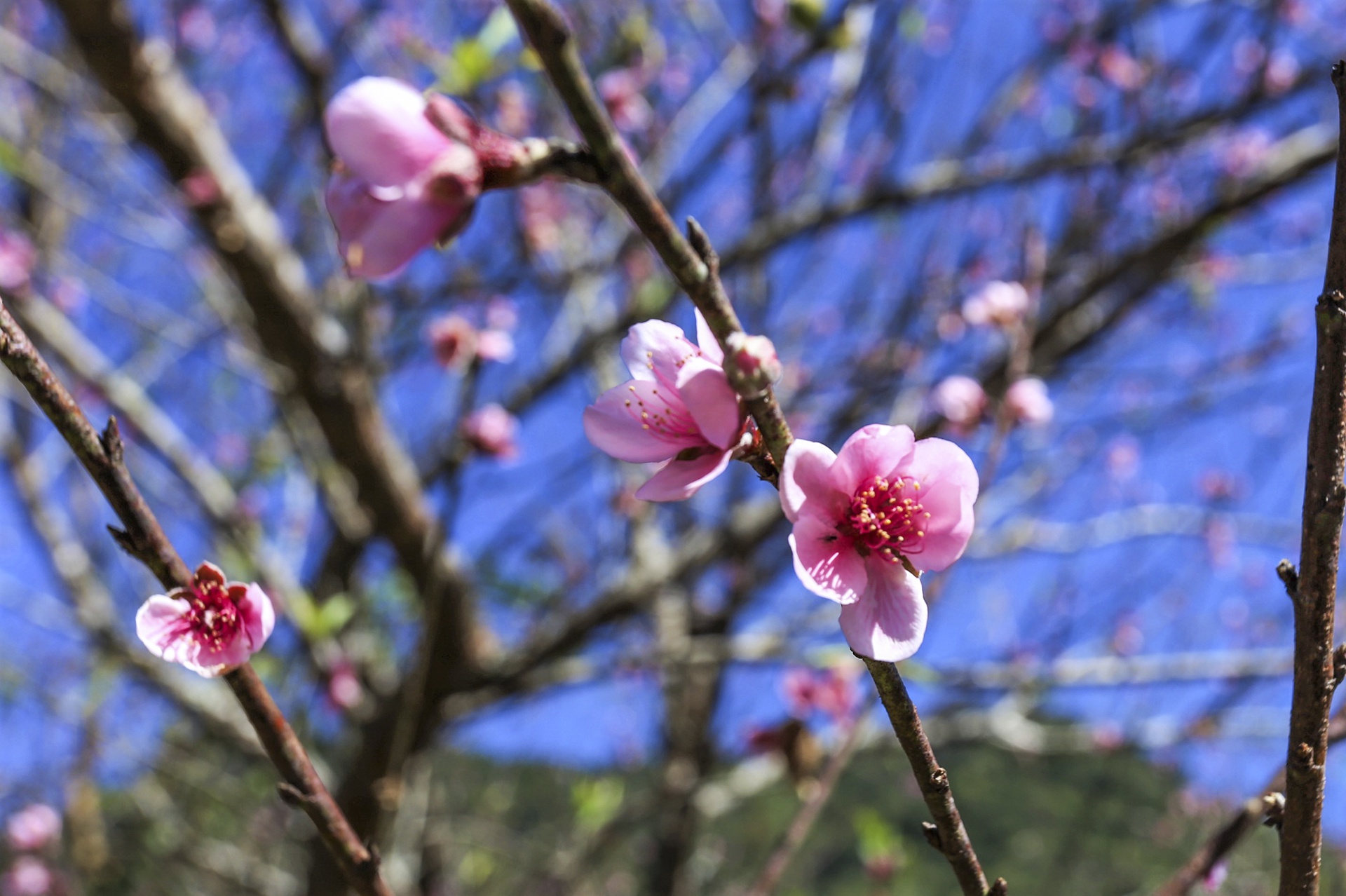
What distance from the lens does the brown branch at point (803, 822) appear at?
→ 1.25m

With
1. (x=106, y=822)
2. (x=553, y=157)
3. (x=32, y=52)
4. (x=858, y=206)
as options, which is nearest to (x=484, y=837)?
(x=106, y=822)

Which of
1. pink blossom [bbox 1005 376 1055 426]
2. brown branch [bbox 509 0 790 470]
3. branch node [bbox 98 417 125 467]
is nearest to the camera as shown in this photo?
brown branch [bbox 509 0 790 470]

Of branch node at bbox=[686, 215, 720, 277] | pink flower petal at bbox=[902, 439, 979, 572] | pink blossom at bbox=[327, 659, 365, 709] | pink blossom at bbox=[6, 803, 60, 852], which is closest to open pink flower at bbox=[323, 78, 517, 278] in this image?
branch node at bbox=[686, 215, 720, 277]

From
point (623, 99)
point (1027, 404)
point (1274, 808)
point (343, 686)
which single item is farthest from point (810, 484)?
point (343, 686)

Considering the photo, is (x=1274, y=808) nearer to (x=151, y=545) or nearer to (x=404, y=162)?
(x=404, y=162)

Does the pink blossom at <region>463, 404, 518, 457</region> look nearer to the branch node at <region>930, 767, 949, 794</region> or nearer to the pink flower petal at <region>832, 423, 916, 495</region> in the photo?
the pink flower petal at <region>832, 423, 916, 495</region>

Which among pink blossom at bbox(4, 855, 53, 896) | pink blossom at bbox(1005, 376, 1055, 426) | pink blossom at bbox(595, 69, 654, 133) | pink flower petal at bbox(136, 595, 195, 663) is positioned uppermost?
pink blossom at bbox(595, 69, 654, 133)

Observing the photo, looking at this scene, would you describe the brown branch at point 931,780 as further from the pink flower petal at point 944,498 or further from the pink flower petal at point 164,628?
the pink flower petal at point 164,628

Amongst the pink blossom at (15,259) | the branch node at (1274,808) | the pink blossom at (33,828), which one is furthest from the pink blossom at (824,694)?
the pink blossom at (33,828)

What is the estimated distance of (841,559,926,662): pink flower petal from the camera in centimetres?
67

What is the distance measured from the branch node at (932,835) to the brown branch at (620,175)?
1.49 ft

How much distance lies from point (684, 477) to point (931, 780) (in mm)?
296

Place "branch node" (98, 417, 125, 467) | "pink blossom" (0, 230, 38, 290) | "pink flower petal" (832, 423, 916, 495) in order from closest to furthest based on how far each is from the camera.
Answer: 1. "branch node" (98, 417, 125, 467)
2. "pink flower petal" (832, 423, 916, 495)
3. "pink blossom" (0, 230, 38, 290)

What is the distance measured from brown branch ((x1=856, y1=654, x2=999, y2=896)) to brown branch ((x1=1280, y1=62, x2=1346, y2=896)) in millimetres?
251
